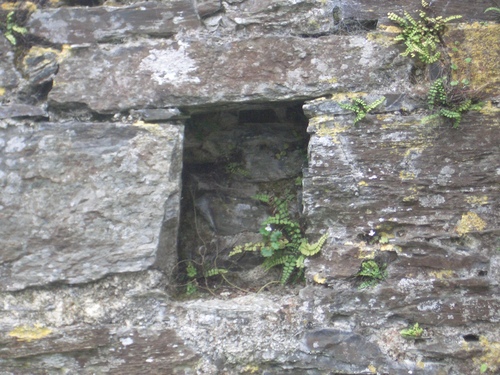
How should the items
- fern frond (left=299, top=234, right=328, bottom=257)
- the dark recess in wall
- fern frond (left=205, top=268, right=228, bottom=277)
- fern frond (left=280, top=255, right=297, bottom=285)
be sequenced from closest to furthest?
fern frond (left=299, top=234, right=328, bottom=257) → fern frond (left=280, top=255, right=297, bottom=285) → fern frond (left=205, top=268, right=228, bottom=277) → the dark recess in wall

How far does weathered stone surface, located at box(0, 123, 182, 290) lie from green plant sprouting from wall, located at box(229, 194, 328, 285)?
450 mm

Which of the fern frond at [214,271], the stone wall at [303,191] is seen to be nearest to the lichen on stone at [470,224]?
the stone wall at [303,191]

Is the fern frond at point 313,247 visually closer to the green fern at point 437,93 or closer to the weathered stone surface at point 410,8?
the green fern at point 437,93

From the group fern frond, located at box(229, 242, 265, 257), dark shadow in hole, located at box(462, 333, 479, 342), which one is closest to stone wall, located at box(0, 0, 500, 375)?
dark shadow in hole, located at box(462, 333, 479, 342)

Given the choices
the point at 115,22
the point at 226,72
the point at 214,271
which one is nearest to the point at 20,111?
the point at 115,22

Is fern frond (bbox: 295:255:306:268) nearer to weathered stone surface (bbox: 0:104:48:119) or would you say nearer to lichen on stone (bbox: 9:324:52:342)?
lichen on stone (bbox: 9:324:52:342)

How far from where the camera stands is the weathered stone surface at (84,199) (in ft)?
7.14

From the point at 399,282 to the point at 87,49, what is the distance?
1707 millimetres

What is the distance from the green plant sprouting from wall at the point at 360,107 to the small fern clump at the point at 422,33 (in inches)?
10.3

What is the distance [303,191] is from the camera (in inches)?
87.6

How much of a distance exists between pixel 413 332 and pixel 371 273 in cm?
28

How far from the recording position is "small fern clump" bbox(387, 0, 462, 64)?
222 centimetres

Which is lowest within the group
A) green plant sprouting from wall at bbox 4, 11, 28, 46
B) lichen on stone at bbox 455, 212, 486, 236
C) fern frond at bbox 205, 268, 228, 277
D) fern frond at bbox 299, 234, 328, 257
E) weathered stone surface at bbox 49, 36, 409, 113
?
fern frond at bbox 205, 268, 228, 277

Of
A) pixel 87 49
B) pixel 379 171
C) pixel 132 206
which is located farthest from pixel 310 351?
pixel 87 49
